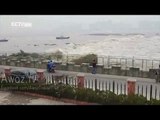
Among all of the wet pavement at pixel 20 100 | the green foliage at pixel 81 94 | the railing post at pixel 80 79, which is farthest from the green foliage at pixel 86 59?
the wet pavement at pixel 20 100

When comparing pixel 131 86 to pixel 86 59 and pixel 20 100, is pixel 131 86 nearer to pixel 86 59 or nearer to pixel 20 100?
pixel 86 59

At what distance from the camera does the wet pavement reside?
374 inches

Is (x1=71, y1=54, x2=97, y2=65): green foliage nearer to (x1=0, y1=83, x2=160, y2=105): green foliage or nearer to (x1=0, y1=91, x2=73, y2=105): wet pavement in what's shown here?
(x1=0, y1=83, x2=160, y2=105): green foliage

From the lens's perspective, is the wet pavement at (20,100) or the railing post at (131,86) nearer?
the wet pavement at (20,100)

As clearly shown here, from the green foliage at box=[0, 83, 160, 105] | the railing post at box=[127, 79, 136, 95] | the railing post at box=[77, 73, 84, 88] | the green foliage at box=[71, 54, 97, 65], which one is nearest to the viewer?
the green foliage at box=[0, 83, 160, 105]

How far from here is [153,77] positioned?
10.9 m

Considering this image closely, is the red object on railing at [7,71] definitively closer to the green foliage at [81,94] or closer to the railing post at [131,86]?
the green foliage at [81,94]

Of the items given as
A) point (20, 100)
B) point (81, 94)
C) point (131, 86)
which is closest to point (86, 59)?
point (81, 94)

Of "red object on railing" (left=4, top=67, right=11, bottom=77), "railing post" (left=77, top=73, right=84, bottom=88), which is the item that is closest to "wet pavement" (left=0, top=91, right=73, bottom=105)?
"red object on railing" (left=4, top=67, right=11, bottom=77)

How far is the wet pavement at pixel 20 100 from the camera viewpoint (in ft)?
31.1

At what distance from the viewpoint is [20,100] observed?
382 inches
